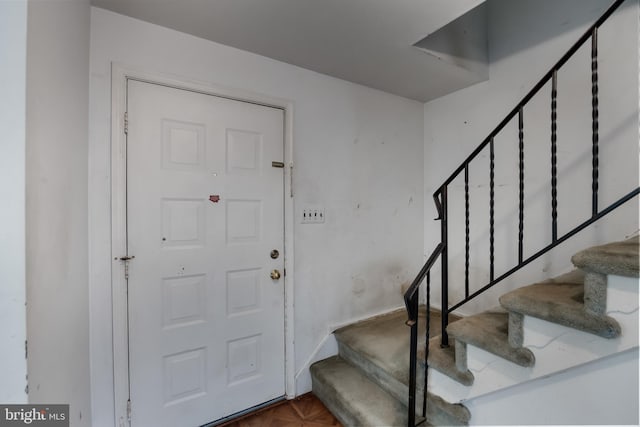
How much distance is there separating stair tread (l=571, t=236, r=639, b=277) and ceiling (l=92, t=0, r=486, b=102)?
1239 mm

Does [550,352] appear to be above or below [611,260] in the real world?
below

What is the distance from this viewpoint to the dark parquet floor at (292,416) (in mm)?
1683

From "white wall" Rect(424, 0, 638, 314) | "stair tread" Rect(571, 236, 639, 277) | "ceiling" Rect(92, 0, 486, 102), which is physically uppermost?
"ceiling" Rect(92, 0, 486, 102)

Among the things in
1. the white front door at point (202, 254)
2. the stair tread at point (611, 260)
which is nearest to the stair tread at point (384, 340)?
the white front door at point (202, 254)

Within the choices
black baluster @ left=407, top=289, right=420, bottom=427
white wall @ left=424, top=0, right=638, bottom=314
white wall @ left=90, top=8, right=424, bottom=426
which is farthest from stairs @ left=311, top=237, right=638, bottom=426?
white wall @ left=424, top=0, right=638, bottom=314

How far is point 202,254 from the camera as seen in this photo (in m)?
1.65

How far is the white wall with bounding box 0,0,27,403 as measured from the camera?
662 millimetres

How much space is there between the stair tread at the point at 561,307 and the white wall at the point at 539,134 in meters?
0.66

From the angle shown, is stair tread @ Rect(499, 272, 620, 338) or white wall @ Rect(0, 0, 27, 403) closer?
white wall @ Rect(0, 0, 27, 403)

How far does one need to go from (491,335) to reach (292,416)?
4.26 ft

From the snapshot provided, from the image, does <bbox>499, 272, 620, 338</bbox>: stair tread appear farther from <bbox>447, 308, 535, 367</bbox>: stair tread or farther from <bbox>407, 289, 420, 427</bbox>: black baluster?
<bbox>407, 289, 420, 427</bbox>: black baluster

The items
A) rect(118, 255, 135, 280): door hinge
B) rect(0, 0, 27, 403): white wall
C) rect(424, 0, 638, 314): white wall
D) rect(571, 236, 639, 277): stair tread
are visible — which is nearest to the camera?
rect(0, 0, 27, 403): white wall

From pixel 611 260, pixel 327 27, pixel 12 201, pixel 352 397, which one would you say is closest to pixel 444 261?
pixel 611 260

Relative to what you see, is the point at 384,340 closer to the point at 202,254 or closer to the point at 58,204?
the point at 202,254
